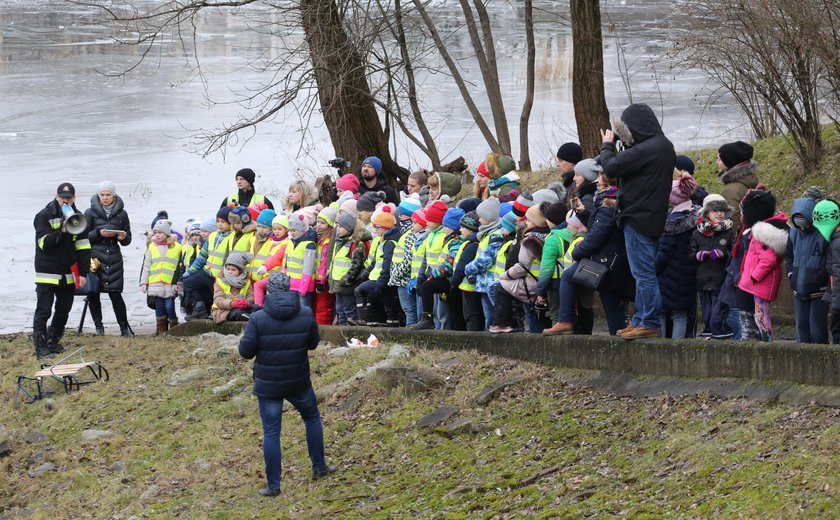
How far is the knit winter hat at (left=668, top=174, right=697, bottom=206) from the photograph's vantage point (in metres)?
10.1

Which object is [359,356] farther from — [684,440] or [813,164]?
[813,164]

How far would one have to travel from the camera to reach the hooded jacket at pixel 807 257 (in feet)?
29.9

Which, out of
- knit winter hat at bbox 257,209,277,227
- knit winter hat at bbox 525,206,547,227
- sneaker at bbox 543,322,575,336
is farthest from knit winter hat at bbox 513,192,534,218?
knit winter hat at bbox 257,209,277,227

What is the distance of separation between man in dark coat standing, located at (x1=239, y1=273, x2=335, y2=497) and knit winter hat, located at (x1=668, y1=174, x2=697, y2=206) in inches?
129

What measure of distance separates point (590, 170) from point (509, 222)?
1049 mm

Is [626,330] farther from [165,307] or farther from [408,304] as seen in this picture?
[165,307]

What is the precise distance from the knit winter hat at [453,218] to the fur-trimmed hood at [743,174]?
254cm

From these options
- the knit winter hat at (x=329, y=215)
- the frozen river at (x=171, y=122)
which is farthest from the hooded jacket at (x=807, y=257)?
the frozen river at (x=171, y=122)

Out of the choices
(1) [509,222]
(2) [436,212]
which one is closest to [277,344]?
(1) [509,222]

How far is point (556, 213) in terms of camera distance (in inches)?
419

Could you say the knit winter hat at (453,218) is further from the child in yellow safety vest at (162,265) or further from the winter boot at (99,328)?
the winter boot at (99,328)

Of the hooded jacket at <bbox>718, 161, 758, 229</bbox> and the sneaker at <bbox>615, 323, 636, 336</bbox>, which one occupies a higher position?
the hooded jacket at <bbox>718, 161, 758, 229</bbox>

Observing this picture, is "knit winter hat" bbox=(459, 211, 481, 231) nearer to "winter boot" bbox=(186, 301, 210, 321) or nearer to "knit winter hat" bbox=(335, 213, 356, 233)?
"knit winter hat" bbox=(335, 213, 356, 233)

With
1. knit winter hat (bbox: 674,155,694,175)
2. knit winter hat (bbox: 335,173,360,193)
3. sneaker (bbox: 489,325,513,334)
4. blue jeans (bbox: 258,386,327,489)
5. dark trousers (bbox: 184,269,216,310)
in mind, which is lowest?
blue jeans (bbox: 258,386,327,489)
